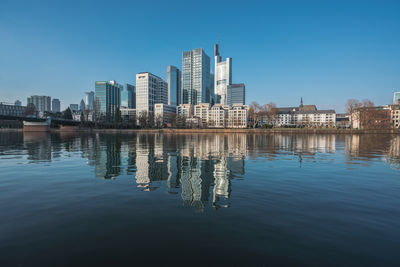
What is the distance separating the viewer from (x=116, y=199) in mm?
10148

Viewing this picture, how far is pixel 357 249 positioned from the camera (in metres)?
5.90

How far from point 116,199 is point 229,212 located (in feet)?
18.5

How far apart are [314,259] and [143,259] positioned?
4.53 m

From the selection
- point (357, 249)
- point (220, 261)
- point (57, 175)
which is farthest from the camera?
point (57, 175)

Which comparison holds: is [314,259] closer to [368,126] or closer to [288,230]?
[288,230]

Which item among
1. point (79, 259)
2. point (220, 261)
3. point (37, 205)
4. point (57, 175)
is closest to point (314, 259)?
point (220, 261)

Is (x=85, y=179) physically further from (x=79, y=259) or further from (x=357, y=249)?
(x=357, y=249)

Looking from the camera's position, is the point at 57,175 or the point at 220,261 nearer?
the point at 220,261

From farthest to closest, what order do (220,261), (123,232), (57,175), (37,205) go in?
(57,175) < (37,205) < (123,232) < (220,261)

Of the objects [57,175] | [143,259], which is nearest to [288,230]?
[143,259]

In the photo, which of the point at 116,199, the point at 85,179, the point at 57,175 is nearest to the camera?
the point at 116,199

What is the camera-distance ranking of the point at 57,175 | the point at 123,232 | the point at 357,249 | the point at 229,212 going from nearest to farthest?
the point at 357,249, the point at 123,232, the point at 229,212, the point at 57,175

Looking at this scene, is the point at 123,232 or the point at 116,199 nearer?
the point at 123,232

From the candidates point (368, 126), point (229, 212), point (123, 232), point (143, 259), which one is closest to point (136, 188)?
point (123, 232)
